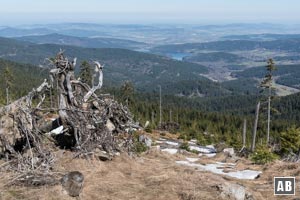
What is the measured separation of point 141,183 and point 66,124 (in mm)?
4024

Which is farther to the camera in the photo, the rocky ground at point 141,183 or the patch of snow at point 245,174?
the patch of snow at point 245,174

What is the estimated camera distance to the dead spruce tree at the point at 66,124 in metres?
14.5

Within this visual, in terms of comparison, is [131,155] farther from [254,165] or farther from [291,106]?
[291,106]

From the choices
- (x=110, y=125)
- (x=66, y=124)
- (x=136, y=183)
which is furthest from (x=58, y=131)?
(x=136, y=183)

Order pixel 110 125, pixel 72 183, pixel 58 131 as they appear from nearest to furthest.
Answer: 1. pixel 72 183
2. pixel 110 125
3. pixel 58 131

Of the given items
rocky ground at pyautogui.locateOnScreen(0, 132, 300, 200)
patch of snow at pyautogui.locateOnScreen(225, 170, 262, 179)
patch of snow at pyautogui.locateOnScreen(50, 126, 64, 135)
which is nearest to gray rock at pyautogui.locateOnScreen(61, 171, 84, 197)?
rocky ground at pyautogui.locateOnScreen(0, 132, 300, 200)

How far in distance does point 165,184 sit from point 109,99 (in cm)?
517

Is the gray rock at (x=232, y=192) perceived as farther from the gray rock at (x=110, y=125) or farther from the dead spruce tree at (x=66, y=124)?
the gray rock at (x=110, y=125)

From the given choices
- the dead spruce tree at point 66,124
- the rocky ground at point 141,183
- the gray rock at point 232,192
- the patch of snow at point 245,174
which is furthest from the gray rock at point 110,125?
the gray rock at point 232,192

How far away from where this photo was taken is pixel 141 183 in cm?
1316

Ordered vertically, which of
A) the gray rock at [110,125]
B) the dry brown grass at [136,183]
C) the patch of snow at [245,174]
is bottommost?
the patch of snow at [245,174]

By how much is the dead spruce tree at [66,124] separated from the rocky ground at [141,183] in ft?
1.97

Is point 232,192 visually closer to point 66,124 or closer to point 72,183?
point 72,183

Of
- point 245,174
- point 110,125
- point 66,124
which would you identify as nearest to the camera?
point 66,124
